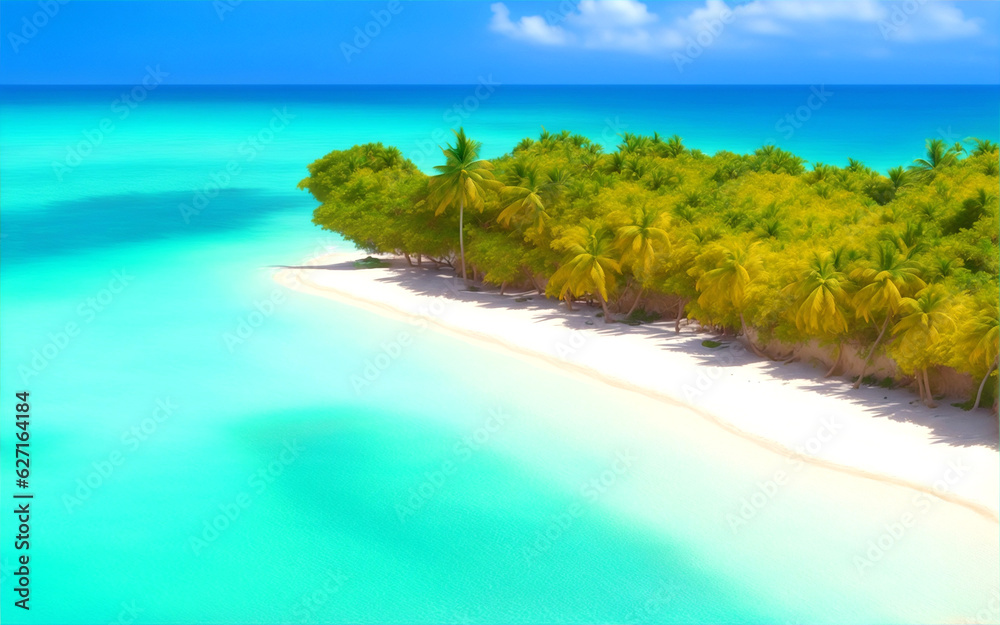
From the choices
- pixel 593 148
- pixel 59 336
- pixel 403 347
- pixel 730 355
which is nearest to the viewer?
pixel 730 355

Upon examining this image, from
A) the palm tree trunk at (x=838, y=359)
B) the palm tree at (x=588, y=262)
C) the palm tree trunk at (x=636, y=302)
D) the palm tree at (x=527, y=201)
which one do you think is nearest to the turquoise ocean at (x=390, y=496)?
the palm tree at (x=588, y=262)

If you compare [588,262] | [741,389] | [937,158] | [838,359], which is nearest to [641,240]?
[588,262]

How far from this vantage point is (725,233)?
109 ft

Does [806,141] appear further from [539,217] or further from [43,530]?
[43,530]

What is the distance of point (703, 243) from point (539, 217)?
820 centimetres

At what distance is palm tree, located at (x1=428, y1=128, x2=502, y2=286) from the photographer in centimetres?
4081

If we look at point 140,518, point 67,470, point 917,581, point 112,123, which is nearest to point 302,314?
point 67,470

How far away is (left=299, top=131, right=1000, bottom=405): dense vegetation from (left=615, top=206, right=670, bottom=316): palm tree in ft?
0.19

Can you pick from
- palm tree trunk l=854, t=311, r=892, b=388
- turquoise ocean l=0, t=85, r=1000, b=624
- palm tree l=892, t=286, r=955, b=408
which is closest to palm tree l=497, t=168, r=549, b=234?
turquoise ocean l=0, t=85, r=1000, b=624

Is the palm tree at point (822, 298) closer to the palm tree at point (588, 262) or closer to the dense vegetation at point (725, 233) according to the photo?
the dense vegetation at point (725, 233)

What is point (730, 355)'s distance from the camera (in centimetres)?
3238

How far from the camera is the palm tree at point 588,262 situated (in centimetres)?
3478

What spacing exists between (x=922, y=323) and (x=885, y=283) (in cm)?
168

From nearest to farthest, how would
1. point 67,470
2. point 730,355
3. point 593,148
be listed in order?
point 67,470
point 730,355
point 593,148
